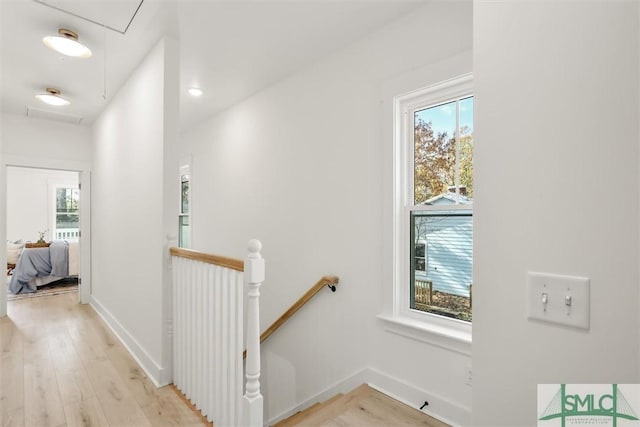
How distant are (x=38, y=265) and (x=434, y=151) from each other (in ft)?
21.3

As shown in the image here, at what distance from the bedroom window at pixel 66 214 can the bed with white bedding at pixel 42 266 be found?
2.51 metres

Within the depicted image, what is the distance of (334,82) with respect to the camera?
8.45ft

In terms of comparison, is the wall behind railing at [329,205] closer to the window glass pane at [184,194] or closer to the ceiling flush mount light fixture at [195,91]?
the ceiling flush mount light fixture at [195,91]

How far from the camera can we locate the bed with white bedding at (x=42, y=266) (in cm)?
520

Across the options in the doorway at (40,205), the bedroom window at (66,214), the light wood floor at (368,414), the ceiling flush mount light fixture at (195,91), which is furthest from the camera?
the bedroom window at (66,214)

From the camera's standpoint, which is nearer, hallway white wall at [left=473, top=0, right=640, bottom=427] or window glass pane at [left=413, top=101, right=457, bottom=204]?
hallway white wall at [left=473, top=0, right=640, bottom=427]

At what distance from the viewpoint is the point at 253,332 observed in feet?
5.46

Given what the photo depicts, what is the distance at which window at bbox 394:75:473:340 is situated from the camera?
194cm

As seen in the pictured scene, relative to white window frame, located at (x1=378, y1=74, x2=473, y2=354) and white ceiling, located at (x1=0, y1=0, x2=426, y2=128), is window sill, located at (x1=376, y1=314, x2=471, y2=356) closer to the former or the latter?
white window frame, located at (x1=378, y1=74, x2=473, y2=354)

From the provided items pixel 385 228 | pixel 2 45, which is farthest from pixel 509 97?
pixel 2 45

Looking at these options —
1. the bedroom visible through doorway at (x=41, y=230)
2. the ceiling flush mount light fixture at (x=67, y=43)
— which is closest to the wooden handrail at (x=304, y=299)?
the ceiling flush mount light fixture at (x=67, y=43)

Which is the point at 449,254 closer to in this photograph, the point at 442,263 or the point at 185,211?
the point at 442,263

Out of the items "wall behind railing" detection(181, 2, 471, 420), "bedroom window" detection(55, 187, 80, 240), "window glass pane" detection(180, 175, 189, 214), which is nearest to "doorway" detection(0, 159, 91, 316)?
"bedroom window" detection(55, 187, 80, 240)

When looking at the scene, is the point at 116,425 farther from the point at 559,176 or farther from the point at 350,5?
the point at 350,5
